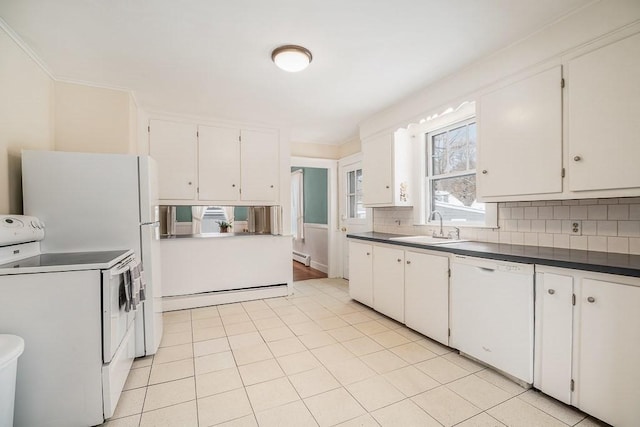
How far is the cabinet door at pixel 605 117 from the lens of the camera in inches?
63.5

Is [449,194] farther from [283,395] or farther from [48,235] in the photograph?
[48,235]

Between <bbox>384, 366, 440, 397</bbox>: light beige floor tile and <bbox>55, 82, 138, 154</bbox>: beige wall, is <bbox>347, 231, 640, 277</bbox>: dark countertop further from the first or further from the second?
<bbox>55, 82, 138, 154</bbox>: beige wall

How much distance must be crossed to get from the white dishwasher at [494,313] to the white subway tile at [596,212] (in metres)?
0.65

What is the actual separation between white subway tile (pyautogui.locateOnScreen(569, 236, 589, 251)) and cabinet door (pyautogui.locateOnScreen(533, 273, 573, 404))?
0.57 m

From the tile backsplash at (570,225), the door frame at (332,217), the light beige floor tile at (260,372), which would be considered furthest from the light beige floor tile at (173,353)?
the door frame at (332,217)

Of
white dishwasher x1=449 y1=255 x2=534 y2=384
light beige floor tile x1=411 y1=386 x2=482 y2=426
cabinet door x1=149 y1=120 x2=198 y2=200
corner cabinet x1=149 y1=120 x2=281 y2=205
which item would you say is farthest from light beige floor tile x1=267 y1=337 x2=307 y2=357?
cabinet door x1=149 y1=120 x2=198 y2=200

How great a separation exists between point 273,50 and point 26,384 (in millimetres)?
2591

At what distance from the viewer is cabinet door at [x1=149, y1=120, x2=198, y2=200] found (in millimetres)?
3496

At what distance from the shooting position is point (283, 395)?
186cm

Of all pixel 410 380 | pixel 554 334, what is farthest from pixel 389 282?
pixel 554 334

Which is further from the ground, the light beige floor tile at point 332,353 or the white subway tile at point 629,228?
the white subway tile at point 629,228

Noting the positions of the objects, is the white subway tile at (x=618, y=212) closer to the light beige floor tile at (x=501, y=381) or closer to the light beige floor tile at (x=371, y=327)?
the light beige floor tile at (x=501, y=381)

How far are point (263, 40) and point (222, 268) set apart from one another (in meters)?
2.77

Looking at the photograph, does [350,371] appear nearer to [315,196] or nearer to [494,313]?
[494,313]
